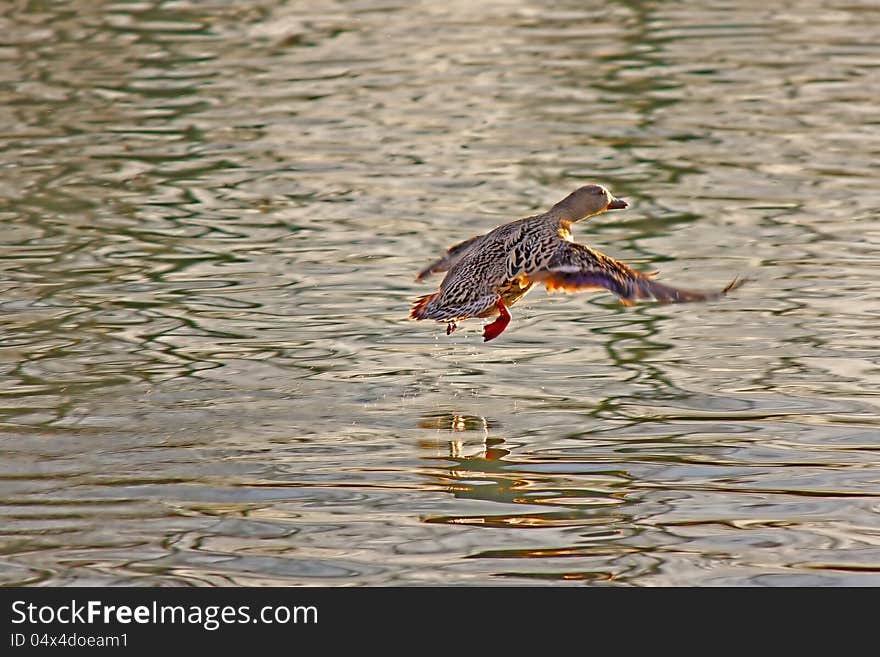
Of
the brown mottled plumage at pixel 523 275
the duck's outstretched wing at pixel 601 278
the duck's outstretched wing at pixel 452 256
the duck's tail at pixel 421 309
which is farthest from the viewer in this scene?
the duck's outstretched wing at pixel 452 256

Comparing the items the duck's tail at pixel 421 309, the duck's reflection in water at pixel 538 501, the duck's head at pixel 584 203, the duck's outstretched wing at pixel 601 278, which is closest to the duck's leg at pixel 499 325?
the duck's outstretched wing at pixel 601 278

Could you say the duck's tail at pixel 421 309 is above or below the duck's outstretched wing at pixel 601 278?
below

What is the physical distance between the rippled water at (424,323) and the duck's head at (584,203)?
698mm

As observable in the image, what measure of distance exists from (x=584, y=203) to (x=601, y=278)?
135 cm

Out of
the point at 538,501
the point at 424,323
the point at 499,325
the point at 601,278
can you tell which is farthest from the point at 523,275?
the point at 538,501

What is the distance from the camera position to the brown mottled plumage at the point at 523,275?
7.63 m

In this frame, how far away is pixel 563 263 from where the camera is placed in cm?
796

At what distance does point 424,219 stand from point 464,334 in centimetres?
194

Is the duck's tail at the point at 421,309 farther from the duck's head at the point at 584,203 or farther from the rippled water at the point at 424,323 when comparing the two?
the duck's head at the point at 584,203

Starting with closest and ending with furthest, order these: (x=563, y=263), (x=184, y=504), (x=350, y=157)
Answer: (x=184, y=504), (x=563, y=263), (x=350, y=157)

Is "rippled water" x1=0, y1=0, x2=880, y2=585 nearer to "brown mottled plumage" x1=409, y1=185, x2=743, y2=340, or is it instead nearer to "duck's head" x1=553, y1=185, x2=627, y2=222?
"brown mottled plumage" x1=409, y1=185, x2=743, y2=340

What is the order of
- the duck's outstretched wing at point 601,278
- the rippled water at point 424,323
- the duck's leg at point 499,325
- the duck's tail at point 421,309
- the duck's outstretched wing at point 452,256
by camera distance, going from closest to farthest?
the rippled water at point 424,323 → the duck's outstretched wing at point 601,278 → the duck's leg at point 499,325 → the duck's tail at point 421,309 → the duck's outstretched wing at point 452,256

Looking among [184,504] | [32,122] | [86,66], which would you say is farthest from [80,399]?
[86,66]

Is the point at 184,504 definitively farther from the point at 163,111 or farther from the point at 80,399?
the point at 163,111
